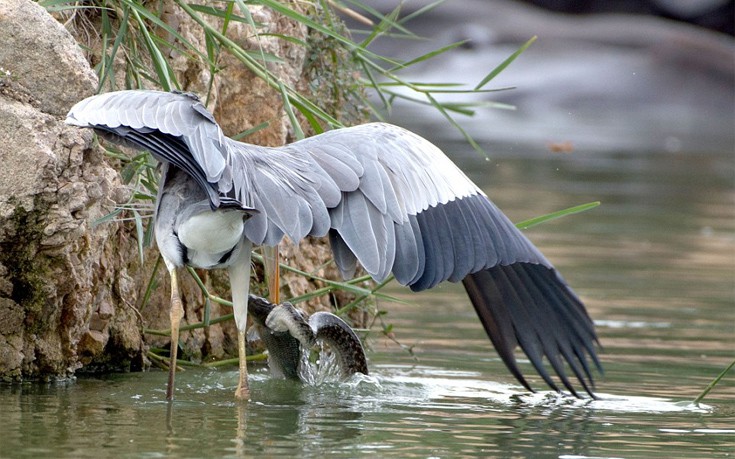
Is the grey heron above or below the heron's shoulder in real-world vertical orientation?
below

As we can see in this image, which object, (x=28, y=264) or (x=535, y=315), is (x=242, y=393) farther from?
(x=535, y=315)

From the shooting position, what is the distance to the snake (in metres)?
4.88

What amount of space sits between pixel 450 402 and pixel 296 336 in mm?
597

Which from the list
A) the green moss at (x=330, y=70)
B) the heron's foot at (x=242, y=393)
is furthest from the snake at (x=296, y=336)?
the green moss at (x=330, y=70)

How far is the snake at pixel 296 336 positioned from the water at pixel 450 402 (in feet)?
0.23

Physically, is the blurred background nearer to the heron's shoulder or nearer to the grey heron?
the grey heron

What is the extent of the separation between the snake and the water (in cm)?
7

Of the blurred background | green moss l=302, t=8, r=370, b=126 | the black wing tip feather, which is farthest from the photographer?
the blurred background

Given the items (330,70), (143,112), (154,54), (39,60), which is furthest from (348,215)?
(330,70)

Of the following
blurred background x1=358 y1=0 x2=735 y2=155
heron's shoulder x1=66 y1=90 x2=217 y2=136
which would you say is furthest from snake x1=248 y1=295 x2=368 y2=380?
blurred background x1=358 y1=0 x2=735 y2=155

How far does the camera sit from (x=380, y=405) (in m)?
4.67

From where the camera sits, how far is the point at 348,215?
448 cm

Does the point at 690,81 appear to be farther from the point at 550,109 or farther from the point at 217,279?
the point at 217,279

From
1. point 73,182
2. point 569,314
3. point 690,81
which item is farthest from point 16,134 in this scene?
point 690,81
